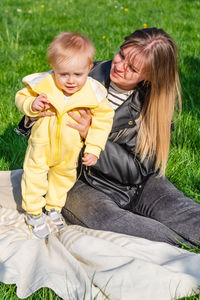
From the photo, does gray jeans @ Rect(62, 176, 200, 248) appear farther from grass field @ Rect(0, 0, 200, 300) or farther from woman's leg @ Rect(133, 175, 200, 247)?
grass field @ Rect(0, 0, 200, 300)

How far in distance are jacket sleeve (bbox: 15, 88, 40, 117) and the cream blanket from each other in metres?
0.77

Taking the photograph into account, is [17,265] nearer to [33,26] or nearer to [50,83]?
[50,83]

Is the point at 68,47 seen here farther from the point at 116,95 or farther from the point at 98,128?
the point at 116,95

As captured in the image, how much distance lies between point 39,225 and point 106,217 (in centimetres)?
44

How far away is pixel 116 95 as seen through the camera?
2.87 metres

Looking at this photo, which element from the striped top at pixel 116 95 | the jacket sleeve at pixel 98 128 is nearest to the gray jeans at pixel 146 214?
the jacket sleeve at pixel 98 128

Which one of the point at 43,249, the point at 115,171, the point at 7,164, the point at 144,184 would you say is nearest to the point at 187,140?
the point at 144,184

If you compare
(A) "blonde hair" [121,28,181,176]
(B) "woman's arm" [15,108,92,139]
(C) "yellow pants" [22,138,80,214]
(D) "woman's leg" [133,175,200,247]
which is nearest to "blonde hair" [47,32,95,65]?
(B) "woman's arm" [15,108,92,139]

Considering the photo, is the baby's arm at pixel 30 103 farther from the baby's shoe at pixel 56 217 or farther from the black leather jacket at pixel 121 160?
the baby's shoe at pixel 56 217

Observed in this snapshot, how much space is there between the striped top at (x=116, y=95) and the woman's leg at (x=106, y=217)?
63 centimetres

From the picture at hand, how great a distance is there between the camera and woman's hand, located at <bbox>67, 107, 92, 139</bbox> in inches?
97.3

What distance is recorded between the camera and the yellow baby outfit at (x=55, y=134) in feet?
7.94

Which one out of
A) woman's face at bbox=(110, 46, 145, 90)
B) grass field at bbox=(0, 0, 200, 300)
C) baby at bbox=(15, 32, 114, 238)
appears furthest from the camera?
grass field at bbox=(0, 0, 200, 300)

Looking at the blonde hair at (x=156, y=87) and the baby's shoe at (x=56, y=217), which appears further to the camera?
the baby's shoe at (x=56, y=217)
